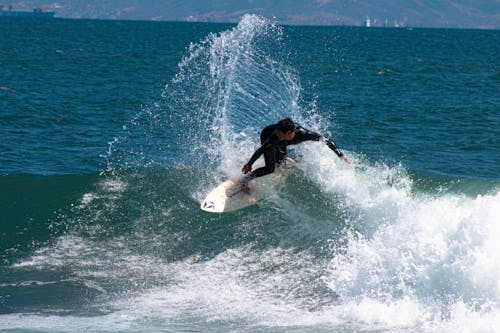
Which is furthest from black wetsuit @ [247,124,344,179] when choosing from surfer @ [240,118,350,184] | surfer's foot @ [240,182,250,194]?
surfer's foot @ [240,182,250,194]

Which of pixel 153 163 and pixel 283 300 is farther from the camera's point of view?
pixel 153 163

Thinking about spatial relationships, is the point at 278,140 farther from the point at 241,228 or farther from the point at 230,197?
the point at 241,228

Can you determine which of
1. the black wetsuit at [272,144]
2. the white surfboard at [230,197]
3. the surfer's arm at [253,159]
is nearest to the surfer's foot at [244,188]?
the white surfboard at [230,197]

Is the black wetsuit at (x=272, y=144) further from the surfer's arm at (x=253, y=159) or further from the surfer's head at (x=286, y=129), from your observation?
the surfer's head at (x=286, y=129)

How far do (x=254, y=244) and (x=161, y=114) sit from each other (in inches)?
532

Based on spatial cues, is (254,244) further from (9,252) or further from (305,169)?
(9,252)

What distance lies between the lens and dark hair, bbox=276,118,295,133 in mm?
11953

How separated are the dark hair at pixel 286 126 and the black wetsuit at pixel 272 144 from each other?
224 millimetres

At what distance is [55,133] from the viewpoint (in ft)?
73.7

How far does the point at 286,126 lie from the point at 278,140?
1.31 feet

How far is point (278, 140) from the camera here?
12305 mm

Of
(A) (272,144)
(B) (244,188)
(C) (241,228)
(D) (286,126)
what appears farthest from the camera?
(B) (244,188)

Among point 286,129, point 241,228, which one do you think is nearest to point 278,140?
point 286,129

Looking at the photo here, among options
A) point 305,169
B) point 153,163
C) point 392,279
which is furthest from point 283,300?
point 153,163
